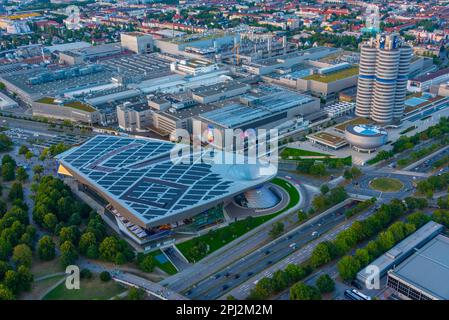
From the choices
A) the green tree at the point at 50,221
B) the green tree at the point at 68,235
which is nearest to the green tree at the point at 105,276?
the green tree at the point at 68,235

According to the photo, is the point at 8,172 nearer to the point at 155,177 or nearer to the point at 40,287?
the point at 155,177

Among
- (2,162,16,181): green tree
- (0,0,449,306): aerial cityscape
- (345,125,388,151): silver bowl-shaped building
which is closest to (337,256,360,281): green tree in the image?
(0,0,449,306): aerial cityscape

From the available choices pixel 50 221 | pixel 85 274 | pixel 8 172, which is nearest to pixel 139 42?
pixel 8 172

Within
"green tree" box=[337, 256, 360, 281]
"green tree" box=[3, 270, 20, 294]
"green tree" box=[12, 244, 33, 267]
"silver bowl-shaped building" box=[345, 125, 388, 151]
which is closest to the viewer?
"green tree" box=[3, 270, 20, 294]

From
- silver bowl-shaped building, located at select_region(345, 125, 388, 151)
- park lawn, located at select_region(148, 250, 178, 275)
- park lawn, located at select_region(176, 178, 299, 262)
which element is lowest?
park lawn, located at select_region(148, 250, 178, 275)

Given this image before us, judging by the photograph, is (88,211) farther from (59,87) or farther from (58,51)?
(58,51)

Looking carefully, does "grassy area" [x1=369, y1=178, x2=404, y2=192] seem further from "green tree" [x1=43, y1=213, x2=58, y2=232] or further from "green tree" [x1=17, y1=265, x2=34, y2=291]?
"green tree" [x1=17, y1=265, x2=34, y2=291]
